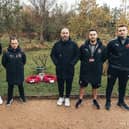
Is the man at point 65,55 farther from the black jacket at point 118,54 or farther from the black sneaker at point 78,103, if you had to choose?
the black jacket at point 118,54

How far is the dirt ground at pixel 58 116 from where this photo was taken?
5425mm

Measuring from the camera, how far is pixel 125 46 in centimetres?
605

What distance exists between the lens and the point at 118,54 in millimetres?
6070

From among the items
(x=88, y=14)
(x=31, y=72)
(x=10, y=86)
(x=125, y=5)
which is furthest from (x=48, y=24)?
(x=10, y=86)

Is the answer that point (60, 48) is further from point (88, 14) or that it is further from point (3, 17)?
point (3, 17)

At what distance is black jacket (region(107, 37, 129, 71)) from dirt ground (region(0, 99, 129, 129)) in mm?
946

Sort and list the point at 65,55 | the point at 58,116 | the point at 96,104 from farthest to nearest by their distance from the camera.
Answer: the point at 96,104
the point at 65,55
the point at 58,116

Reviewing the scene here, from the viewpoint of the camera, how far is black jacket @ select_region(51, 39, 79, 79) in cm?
627

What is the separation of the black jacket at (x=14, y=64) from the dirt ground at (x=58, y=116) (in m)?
0.58

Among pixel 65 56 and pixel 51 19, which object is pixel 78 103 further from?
pixel 51 19

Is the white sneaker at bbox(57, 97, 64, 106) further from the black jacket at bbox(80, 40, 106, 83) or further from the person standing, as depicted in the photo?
the person standing

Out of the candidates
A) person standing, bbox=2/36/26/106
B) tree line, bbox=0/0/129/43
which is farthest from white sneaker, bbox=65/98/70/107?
tree line, bbox=0/0/129/43

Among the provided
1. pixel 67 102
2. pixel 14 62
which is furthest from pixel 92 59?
pixel 14 62

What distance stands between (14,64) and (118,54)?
2177mm
